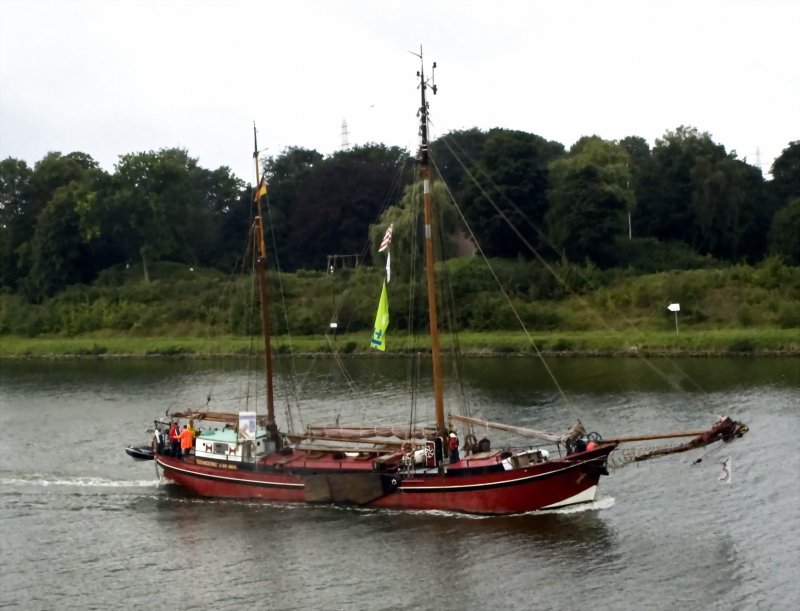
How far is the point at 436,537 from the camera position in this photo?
120 feet

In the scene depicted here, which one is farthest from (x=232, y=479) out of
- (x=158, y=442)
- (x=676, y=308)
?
(x=676, y=308)

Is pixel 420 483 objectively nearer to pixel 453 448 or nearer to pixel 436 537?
pixel 453 448

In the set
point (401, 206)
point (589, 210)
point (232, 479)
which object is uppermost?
point (401, 206)

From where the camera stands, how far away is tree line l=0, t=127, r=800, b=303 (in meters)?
97.5

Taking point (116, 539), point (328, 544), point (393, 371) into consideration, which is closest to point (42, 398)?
point (393, 371)

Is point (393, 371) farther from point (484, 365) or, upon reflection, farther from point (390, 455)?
point (390, 455)

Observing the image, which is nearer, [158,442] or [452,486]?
[452,486]

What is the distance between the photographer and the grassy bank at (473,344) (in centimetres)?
7425

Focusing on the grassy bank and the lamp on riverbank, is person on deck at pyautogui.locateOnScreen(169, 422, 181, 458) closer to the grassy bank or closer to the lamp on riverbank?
the grassy bank

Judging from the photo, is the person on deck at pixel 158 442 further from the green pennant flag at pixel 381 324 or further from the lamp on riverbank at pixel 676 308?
the lamp on riverbank at pixel 676 308

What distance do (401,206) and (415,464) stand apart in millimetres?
66137

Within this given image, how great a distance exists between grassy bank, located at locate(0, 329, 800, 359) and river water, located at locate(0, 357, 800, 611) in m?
14.8

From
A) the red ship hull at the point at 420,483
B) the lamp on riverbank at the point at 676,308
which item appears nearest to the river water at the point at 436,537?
the red ship hull at the point at 420,483

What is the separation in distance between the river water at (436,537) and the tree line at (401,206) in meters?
36.2
